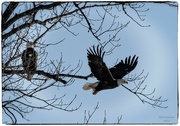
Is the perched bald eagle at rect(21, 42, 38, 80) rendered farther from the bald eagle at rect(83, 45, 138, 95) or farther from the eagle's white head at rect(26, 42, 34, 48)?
the bald eagle at rect(83, 45, 138, 95)

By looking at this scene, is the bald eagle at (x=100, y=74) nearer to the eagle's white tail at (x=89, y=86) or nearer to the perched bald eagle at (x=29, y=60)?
the eagle's white tail at (x=89, y=86)

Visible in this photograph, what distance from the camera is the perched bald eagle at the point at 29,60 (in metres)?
3.85

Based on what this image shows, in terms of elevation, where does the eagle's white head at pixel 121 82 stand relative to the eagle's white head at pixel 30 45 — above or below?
below

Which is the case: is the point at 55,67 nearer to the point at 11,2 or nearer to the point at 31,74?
the point at 31,74

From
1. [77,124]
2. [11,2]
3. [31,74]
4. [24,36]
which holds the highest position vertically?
[11,2]

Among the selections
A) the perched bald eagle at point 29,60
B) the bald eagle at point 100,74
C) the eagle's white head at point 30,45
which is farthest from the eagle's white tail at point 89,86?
the eagle's white head at point 30,45

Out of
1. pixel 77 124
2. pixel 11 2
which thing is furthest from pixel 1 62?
pixel 77 124

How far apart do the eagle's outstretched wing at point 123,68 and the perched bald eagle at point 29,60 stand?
1.07m

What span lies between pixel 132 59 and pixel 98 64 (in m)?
0.46

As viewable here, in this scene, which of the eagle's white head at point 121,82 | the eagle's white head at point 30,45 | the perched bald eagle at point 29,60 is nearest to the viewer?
the perched bald eagle at point 29,60

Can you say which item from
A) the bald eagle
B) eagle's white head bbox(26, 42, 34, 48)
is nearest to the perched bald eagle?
eagle's white head bbox(26, 42, 34, 48)

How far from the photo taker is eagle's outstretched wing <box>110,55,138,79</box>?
4867 millimetres

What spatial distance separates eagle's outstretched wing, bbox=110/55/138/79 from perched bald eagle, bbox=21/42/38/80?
107 cm

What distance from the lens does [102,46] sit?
177 inches
